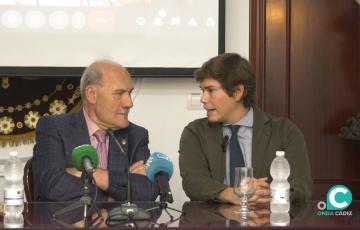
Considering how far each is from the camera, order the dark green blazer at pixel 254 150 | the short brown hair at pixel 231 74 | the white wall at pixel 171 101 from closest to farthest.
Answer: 1. the dark green blazer at pixel 254 150
2. the short brown hair at pixel 231 74
3. the white wall at pixel 171 101

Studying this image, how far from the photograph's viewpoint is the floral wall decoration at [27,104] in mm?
3951

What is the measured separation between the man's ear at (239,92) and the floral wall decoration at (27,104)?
1129 mm

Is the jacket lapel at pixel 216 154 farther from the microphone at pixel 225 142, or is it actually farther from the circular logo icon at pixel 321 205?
the circular logo icon at pixel 321 205

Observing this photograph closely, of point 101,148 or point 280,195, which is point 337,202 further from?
point 101,148

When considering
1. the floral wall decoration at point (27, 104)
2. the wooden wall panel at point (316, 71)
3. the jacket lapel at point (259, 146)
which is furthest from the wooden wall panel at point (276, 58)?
the floral wall decoration at point (27, 104)

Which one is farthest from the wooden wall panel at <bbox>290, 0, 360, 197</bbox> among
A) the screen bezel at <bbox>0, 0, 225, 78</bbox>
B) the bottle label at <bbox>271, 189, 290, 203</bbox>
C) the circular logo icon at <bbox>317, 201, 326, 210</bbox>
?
the bottle label at <bbox>271, 189, 290, 203</bbox>

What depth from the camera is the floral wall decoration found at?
3951 millimetres

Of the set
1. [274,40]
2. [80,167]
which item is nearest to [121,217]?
[80,167]

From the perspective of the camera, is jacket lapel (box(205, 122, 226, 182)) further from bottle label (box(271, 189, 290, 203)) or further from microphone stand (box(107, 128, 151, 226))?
microphone stand (box(107, 128, 151, 226))

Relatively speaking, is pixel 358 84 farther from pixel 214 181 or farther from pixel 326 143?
pixel 214 181

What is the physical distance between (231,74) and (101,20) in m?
1.07

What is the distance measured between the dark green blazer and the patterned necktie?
1.16 feet

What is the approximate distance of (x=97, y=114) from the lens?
3.14 metres

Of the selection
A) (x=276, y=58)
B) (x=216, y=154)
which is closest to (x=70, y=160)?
(x=216, y=154)
